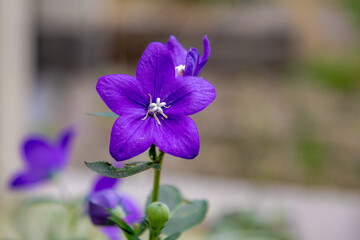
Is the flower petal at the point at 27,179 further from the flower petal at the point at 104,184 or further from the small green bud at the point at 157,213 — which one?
the small green bud at the point at 157,213

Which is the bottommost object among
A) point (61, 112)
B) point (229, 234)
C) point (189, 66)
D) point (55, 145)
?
point (61, 112)

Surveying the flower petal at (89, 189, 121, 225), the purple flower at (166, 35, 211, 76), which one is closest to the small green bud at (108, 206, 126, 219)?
the flower petal at (89, 189, 121, 225)

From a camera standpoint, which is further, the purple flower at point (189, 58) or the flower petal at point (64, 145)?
the flower petal at point (64, 145)

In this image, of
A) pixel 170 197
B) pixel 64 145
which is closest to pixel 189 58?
pixel 170 197

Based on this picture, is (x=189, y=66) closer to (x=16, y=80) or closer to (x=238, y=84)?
(x=16, y=80)

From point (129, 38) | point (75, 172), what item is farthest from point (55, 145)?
point (129, 38)

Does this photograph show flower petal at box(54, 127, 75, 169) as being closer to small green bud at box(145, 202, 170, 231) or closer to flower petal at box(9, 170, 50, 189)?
flower petal at box(9, 170, 50, 189)

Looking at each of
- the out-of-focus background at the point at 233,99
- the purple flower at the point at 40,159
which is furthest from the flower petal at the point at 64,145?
the out-of-focus background at the point at 233,99
